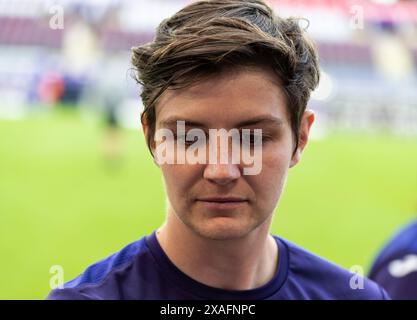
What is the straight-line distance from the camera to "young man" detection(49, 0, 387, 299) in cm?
143

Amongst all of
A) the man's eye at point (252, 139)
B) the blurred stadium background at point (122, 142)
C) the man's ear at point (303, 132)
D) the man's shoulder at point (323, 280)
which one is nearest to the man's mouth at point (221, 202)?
the man's eye at point (252, 139)

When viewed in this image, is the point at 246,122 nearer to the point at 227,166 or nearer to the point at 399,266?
the point at 227,166

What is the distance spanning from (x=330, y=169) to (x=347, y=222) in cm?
177

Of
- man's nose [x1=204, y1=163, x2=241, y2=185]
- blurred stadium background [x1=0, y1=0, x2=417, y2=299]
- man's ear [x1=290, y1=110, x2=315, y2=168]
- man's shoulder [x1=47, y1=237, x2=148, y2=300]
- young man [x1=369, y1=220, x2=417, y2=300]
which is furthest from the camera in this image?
blurred stadium background [x1=0, y1=0, x2=417, y2=299]

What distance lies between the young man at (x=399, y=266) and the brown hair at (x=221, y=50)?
89 centimetres

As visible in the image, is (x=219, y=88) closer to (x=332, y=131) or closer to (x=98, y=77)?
(x=332, y=131)

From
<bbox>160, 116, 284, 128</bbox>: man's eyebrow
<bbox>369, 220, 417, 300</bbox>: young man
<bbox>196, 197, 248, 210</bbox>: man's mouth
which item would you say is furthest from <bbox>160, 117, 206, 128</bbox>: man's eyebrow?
<bbox>369, 220, 417, 300</bbox>: young man

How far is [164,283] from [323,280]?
0.41 metres

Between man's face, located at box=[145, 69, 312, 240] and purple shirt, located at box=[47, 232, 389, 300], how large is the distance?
0.57 ft

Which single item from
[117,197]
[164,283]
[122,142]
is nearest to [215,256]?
[164,283]

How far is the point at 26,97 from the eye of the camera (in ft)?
40.2

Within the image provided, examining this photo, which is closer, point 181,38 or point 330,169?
point 181,38

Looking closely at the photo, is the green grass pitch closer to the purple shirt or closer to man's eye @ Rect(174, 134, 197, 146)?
the purple shirt
